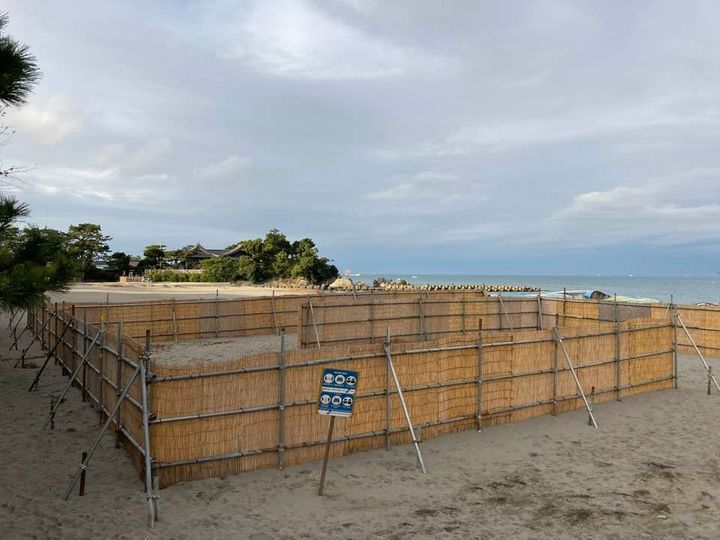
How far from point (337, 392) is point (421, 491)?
1.96 metres

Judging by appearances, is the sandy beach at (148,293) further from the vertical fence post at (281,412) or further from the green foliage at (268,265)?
the vertical fence post at (281,412)

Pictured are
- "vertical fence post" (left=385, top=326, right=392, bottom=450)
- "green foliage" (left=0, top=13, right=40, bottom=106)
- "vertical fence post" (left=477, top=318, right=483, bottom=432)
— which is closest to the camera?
"green foliage" (left=0, top=13, right=40, bottom=106)

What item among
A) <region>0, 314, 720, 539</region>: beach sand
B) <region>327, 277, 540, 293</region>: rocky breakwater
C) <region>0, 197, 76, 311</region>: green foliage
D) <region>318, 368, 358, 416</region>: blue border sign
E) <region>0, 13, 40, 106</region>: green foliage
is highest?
<region>0, 13, 40, 106</region>: green foliage

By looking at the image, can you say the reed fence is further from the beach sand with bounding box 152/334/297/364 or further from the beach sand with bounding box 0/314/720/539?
the beach sand with bounding box 152/334/297/364

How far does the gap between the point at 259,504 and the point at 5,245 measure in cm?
564

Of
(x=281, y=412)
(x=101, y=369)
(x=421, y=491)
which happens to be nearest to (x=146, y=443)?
(x=281, y=412)

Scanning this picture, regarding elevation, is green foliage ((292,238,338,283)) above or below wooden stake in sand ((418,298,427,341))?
above

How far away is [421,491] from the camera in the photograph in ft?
25.1

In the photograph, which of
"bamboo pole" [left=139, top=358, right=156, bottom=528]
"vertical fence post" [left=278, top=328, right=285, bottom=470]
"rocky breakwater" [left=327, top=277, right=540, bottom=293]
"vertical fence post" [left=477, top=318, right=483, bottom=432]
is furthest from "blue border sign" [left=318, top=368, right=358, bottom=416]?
"rocky breakwater" [left=327, top=277, right=540, bottom=293]

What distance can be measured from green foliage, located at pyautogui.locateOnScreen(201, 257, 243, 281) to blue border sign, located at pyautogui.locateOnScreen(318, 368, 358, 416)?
2363 inches

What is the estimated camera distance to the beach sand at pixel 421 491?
646cm

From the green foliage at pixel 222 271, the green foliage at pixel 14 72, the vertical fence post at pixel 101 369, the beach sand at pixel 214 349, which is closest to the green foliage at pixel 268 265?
the green foliage at pixel 222 271

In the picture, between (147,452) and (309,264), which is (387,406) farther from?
(309,264)

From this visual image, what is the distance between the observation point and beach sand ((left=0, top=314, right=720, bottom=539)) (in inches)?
Result: 254
